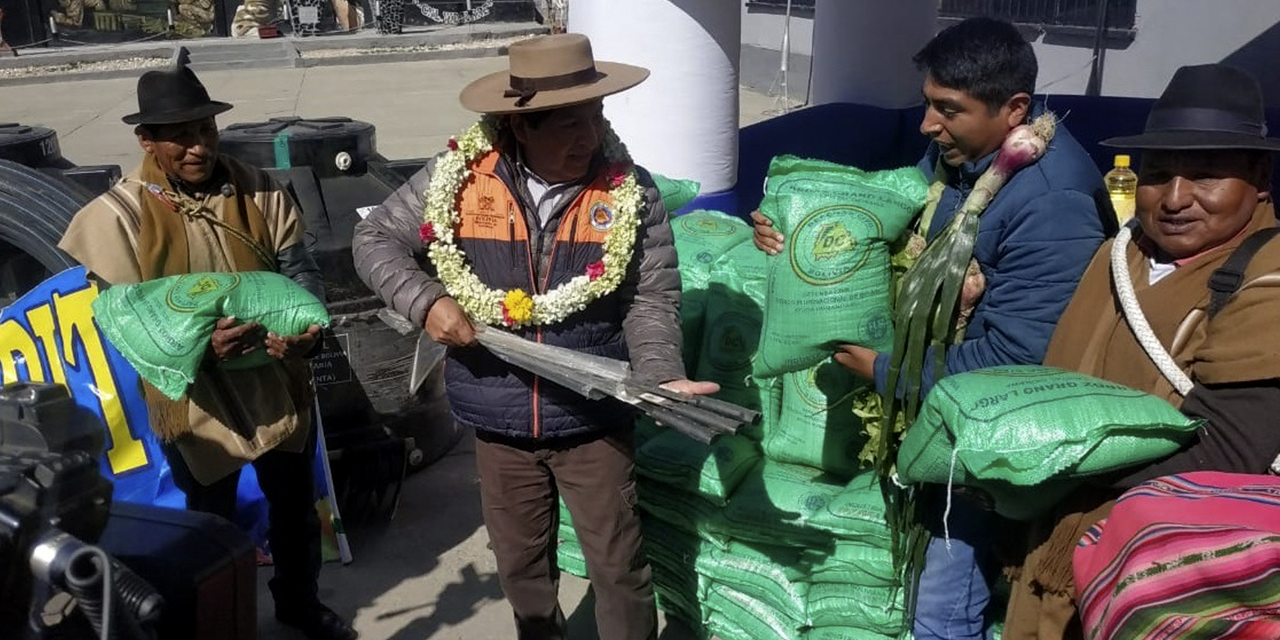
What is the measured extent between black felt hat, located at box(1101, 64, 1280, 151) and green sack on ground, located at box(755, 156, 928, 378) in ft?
2.33

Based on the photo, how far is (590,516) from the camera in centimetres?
279

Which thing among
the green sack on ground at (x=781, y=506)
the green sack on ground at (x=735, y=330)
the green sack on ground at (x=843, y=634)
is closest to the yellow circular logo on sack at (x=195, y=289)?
the green sack on ground at (x=735, y=330)

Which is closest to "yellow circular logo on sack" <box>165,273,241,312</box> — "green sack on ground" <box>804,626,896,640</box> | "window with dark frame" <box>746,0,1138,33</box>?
"green sack on ground" <box>804,626,896,640</box>

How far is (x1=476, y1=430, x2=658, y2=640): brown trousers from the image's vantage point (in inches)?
109

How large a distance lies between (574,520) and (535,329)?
54 cm

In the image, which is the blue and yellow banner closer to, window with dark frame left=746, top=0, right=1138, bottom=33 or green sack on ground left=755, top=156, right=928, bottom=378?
green sack on ground left=755, top=156, right=928, bottom=378

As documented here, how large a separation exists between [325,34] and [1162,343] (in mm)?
20100

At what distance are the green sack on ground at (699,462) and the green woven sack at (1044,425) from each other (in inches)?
38.9

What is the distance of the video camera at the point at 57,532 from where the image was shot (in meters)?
1.27

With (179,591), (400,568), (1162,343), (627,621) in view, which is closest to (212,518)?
(179,591)

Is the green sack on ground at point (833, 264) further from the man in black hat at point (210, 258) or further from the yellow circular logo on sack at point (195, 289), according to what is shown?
the yellow circular logo on sack at point (195, 289)

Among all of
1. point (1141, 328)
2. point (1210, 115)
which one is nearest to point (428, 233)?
point (1141, 328)

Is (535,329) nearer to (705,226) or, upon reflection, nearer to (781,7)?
(705,226)

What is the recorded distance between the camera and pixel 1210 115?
2.01 meters
